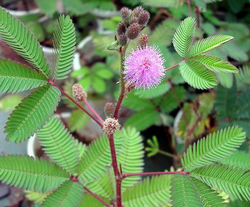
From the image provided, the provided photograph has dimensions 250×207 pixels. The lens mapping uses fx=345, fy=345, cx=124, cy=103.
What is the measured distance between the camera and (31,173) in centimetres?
71

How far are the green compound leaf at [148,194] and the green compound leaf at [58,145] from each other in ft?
0.62

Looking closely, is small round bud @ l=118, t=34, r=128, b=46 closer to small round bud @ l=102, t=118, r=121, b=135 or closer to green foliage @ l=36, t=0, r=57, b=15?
small round bud @ l=102, t=118, r=121, b=135

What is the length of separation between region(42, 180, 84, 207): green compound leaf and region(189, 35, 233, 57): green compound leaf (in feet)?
1.23

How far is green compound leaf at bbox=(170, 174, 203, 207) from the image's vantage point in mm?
648

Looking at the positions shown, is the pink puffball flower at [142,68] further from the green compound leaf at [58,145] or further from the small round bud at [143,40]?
the green compound leaf at [58,145]

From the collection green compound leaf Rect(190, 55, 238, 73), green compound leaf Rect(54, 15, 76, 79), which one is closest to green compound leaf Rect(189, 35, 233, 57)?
green compound leaf Rect(190, 55, 238, 73)

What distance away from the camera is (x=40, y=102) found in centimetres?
60

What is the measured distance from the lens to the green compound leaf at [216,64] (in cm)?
61

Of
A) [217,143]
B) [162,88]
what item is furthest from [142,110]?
[217,143]

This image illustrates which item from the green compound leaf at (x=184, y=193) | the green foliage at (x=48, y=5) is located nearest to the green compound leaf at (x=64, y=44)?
the green compound leaf at (x=184, y=193)

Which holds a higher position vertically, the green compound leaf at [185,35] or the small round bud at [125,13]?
the small round bud at [125,13]

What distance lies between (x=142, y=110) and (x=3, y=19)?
81cm

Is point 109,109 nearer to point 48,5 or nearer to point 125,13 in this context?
point 125,13

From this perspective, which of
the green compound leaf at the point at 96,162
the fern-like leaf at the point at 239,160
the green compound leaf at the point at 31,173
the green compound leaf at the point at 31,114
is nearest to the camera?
the green compound leaf at the point at 31,114
